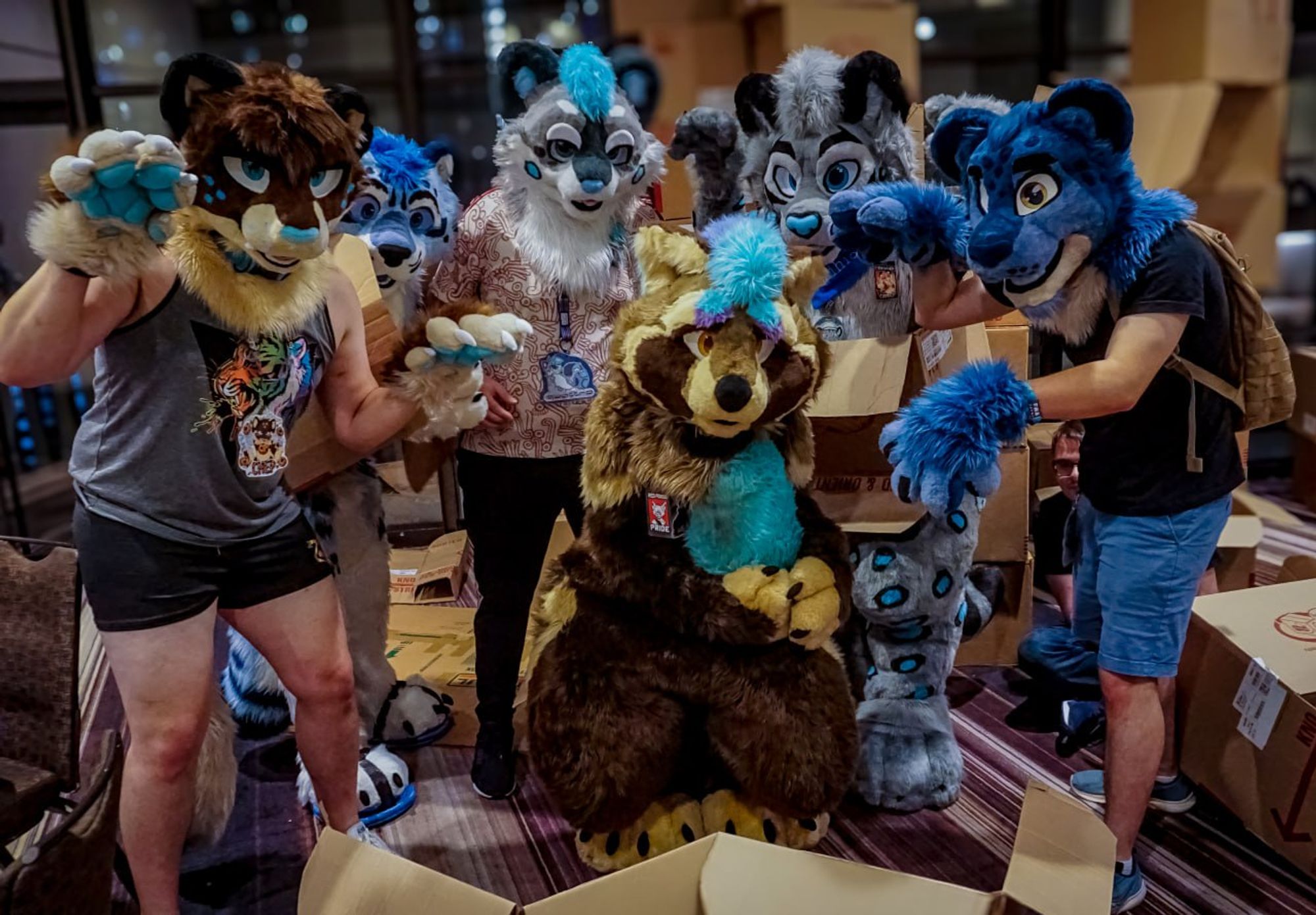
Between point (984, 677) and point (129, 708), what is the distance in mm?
1931

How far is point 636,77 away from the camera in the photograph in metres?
2.04

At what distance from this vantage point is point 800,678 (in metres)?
1.77

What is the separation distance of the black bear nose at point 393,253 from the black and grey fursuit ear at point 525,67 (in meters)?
0.38

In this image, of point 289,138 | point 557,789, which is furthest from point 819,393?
point 289,138

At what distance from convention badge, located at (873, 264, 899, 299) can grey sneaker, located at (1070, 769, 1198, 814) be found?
40.2 inches

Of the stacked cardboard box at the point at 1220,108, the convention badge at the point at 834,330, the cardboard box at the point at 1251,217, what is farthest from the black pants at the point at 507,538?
the cardboard box at the point at 1251,217

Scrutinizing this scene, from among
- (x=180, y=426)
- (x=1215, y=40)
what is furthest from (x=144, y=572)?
(x=1215, y=40)

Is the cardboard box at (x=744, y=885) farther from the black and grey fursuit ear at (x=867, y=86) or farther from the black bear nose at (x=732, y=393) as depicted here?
the black and grey fursuit ear at (x=867, y=86)

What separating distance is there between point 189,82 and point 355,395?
502 millimetres

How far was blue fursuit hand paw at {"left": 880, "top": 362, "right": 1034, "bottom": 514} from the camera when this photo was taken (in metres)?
1.48

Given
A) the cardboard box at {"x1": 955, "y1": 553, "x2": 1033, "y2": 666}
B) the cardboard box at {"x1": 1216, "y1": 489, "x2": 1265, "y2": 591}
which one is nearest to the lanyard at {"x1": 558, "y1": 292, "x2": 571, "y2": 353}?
the cardboard box at {"x1": 955, "y1": 553, "x2": 1033, "y2": 666}

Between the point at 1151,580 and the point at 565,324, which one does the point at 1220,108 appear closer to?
the point at 1151,580

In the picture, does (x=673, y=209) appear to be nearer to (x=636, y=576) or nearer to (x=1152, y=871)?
(x=636, y=576)

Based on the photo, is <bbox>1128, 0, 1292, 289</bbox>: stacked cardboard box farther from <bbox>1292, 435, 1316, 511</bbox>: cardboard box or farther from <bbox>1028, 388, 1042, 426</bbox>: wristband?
<bbox>1028, 388, 1042, 426</bbox>: wristband
